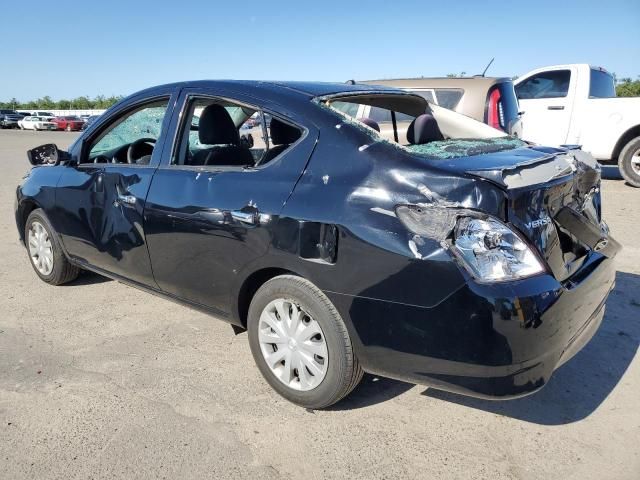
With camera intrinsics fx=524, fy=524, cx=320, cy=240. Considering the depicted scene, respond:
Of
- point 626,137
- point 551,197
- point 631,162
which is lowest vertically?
point 631,162

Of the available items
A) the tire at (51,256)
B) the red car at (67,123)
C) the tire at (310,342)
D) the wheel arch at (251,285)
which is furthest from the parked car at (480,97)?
the red car at (67,123)

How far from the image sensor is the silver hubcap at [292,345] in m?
2.58

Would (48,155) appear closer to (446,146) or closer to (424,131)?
(424,131)

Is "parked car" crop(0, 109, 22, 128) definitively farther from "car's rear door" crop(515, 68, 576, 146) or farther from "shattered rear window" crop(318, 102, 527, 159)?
"shattered rear window" crop(318, 102, 527, 159)

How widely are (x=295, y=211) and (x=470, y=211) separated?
32.4 inches

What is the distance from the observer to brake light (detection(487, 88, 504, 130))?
674 centimetres

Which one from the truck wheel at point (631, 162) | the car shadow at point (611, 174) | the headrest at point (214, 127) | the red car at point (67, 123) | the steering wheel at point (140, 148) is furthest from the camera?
the red car at point (67, 123)

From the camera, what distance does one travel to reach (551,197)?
7.75 ft

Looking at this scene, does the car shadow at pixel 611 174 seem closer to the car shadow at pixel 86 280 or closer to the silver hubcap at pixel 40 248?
the car shadow at pixel 86 280

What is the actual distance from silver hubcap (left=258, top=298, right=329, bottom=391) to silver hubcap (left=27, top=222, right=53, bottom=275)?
2.63 meters

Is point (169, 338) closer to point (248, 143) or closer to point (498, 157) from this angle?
point (248, 143)

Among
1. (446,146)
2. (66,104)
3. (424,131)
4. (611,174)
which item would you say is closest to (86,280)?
(424,131)

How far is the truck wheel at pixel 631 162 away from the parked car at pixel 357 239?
7.00m

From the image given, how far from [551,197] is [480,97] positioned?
4.85m
